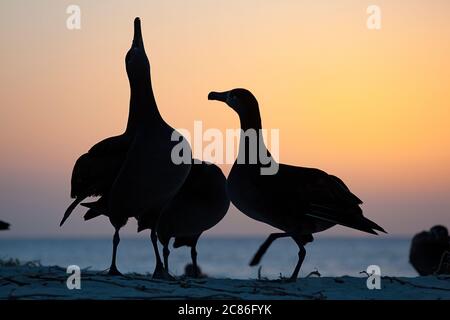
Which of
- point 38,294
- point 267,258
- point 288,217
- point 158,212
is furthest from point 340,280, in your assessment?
point 267,258

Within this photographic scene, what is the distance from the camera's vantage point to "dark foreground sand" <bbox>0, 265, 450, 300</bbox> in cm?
820

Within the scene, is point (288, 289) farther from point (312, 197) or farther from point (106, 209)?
point (106, 209)

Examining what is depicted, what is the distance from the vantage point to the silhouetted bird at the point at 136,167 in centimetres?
988

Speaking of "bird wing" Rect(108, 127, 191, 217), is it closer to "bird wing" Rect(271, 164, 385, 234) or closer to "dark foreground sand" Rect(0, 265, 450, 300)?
"dark foreground sand" Rect(0, 265, 450, 300)

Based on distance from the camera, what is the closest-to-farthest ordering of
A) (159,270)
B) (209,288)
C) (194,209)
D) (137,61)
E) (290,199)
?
1. (209,288)
2. (290,199)
3. (159,270)
4. (137,61)
5. (194,209)

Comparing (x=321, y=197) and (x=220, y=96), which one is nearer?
(x=321, y=197)

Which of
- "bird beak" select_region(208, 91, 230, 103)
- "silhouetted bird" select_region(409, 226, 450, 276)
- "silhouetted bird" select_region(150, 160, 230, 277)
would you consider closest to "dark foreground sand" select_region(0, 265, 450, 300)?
"silhouetted bird" select_region(150, 160, 230, 277)

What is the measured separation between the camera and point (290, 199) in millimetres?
9758

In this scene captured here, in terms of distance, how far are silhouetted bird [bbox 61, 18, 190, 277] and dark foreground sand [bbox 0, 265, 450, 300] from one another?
87 cm

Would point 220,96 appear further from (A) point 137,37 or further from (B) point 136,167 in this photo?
(B) point 136,167

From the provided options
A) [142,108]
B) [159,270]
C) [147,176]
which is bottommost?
[159,270]

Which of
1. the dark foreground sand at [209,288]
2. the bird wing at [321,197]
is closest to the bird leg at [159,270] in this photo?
the dark foreground sand at [209,288]

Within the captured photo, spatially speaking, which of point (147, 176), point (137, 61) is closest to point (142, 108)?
point (137, 61)

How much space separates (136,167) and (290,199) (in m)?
1.85
